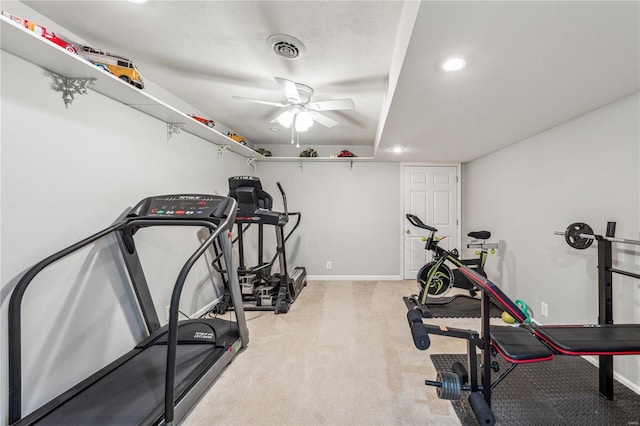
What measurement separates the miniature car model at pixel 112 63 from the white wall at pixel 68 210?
0.24 meters

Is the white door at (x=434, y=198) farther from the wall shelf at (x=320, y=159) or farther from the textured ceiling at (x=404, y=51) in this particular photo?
the textured ceiling at (x=404, y=51)

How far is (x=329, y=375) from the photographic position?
6.20 feet

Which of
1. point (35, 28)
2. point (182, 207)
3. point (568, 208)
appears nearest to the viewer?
point (35, 28)

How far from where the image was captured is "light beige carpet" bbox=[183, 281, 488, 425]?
1.52 metres

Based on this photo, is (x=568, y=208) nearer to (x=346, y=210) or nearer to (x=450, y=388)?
(x=450, y=388)

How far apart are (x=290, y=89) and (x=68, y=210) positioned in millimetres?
1717

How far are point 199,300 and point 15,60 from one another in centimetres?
248

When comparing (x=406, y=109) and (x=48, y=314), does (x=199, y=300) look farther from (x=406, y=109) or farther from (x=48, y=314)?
(x=406, y=109)

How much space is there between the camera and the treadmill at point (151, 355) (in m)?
1.22

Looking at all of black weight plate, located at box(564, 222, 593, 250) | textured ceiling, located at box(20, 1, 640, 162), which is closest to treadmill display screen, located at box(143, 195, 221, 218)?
textured ceiling, located at box(20, 1, 640, 162)

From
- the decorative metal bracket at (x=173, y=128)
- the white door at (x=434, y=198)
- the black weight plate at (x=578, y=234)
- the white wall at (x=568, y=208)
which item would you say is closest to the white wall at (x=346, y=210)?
the white door at (x=434, y=198)

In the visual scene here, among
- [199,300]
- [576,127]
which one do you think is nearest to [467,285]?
[576,127]

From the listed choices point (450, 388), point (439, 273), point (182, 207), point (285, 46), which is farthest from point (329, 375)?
point (285, 46)

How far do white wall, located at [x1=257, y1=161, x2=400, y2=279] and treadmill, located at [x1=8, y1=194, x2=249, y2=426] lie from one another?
92.9 inches
